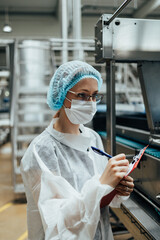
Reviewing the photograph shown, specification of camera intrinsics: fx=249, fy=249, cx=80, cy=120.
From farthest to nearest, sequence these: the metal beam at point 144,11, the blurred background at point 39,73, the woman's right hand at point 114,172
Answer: the blurred background at point 39,73 → the metal beam at point 144,11 → the woman's right hand at point 114,172

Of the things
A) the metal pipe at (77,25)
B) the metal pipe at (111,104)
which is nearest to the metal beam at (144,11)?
the metal pipe at (111,104)

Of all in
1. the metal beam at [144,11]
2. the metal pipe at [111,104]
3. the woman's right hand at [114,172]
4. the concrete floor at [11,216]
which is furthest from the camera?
the concrete floor at [11,216]

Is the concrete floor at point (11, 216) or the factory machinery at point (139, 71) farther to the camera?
the concrete floor at point (11, 216)

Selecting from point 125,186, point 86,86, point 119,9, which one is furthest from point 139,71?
point 125,186

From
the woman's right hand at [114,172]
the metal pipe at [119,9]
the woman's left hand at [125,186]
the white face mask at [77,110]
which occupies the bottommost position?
the woman's left hand at [125,186]

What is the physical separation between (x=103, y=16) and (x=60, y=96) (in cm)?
55

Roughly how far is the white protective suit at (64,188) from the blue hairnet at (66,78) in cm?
14

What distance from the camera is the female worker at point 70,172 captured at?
794mm

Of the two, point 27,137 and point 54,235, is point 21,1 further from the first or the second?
point 54,235

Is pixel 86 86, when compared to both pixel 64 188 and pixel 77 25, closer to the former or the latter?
pixel 64 188

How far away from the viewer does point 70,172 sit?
941mm

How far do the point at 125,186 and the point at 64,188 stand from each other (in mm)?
216

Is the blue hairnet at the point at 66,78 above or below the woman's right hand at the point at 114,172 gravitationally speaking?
above

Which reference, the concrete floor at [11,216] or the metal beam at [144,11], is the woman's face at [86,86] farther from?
the concrete floor at [11,216]
